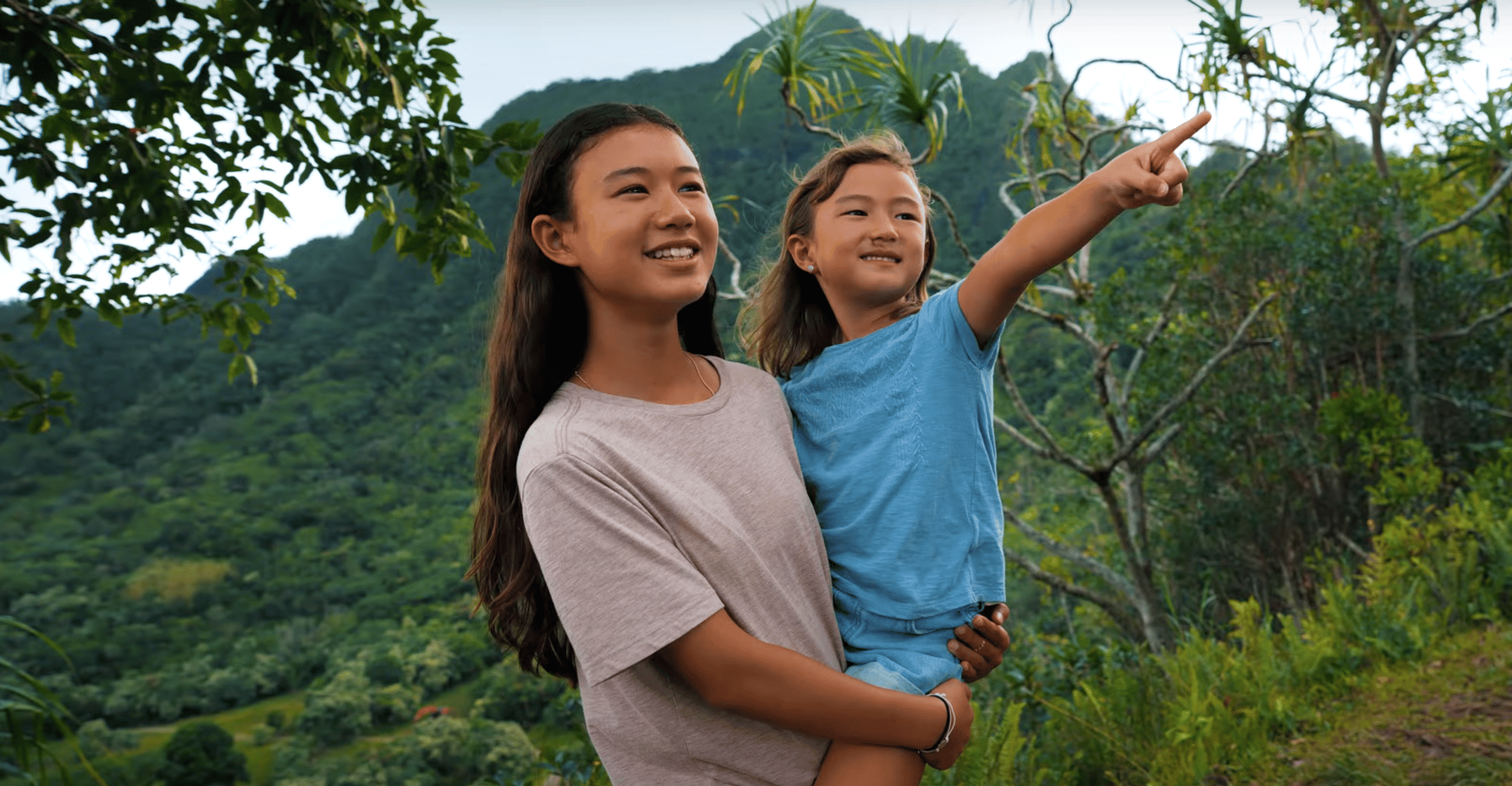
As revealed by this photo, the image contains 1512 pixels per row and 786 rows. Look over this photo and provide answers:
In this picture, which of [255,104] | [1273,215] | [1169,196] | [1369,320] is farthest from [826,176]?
[1273,215]

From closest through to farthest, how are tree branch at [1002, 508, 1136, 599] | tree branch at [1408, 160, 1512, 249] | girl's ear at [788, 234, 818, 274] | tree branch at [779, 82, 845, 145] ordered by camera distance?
1. girl's ear at [788, 234, 818, 274]
2. tree branch at [779, 82, 845, 145]
3. tree branch at [1408, 160, 1512, 249]
4. tree branch at [1002, 508, 1136, 599]

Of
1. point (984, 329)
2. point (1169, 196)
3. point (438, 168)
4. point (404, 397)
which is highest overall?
point (438, 168)

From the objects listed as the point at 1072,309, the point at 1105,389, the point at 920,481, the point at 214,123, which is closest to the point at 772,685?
the point at 920,481

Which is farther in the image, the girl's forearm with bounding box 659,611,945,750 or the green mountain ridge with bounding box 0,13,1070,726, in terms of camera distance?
the green mountain ridge with bounding box 0,13,1070,726

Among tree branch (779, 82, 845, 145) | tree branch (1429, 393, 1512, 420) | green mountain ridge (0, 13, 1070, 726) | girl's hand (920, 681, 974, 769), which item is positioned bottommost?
green mountain ridge (0, 13, 1070, 726)

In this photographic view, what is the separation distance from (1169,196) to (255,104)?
7.42ft

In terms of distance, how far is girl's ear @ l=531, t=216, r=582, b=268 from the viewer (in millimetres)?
1173

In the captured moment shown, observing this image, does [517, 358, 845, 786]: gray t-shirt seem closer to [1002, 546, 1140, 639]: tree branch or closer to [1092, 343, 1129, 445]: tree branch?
[1002, 546, 1140, 639]: tree branch

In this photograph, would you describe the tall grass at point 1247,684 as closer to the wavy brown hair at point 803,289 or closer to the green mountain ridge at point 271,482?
the wavy brown hair at point 803,289

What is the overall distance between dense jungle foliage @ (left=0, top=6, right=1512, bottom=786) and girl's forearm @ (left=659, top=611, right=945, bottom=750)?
62cm

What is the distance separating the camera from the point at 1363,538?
534 centimetres

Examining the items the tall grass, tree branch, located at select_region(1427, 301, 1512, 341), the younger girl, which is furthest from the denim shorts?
tree branch, located at select_region(1427, 301, 1512, 341)

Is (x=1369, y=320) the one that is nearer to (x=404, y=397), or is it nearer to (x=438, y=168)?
(x=438, y=168)

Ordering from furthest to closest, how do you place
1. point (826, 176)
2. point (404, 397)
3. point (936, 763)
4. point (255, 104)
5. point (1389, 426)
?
1. point (404, 397)
2. point (1389, 426)
3. point (255, 104)
4. point (826, 176)
5. point (936, 763)
